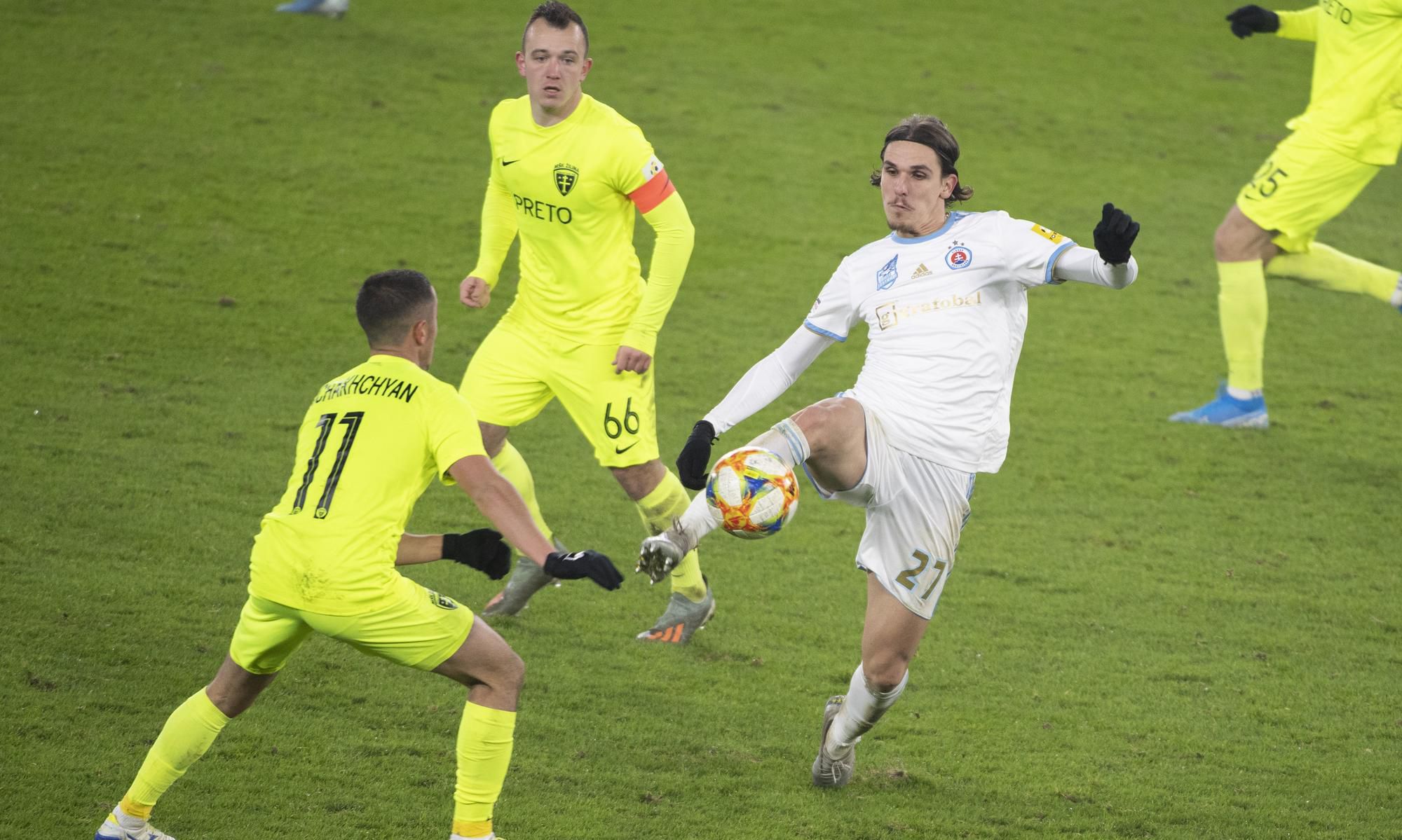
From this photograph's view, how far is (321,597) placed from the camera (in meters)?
3.48

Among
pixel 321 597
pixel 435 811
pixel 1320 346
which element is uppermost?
pixel 321 597

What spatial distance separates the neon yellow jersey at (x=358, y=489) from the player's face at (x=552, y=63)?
1.87m

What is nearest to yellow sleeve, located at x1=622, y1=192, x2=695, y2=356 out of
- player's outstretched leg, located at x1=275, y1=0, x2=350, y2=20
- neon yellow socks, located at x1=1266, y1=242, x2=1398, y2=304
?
neon yellow socks, located at x1=1266, y1=242, x2=1398, y2=304

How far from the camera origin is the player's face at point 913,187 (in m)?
4.29

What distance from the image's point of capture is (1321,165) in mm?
7484

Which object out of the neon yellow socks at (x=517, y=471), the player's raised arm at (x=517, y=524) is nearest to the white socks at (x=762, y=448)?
the player's raised arm at (x=517, y=524)

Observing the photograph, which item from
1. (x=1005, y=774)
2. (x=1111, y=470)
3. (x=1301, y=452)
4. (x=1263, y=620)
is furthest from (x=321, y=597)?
(x=1301, y=452)

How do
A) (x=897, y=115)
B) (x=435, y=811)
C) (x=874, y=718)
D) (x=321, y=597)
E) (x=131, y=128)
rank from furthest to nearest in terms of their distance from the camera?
(x=897, y=115) < (x=131, y=128) < (x=874, y=718) < (x=435, y=811) < (x=321, y=597)

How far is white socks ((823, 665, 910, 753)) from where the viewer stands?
14.2ft

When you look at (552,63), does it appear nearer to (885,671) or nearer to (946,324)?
A: (946,324)

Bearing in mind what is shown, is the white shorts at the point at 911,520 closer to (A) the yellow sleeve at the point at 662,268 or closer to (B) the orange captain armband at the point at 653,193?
(A) the yellow sleeve at the point at 662,268

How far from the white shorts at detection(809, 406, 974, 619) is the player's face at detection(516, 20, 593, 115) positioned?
1893mm

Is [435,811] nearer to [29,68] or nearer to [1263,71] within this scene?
[29,68]

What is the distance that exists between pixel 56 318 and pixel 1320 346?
8360mm
